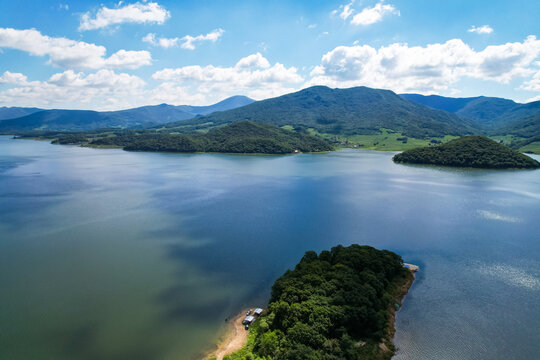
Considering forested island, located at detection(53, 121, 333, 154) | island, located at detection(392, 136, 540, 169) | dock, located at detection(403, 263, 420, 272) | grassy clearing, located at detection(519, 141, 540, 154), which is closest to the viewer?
dock, located at detection(403, 263, 420, 272)

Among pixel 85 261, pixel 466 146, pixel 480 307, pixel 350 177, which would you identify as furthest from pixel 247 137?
pixel 480 307

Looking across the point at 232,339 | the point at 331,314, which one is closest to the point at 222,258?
the point at 232,339

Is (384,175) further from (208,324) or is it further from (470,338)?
(208,324)

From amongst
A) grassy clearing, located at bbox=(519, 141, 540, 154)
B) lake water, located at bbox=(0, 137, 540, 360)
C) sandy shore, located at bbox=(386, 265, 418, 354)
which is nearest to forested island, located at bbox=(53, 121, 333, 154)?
lake water, located at bbox=(0, 137, 540, 360)

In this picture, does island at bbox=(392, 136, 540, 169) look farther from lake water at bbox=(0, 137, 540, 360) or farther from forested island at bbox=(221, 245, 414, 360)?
forested island at bbox=(221, 245, 414, 360)

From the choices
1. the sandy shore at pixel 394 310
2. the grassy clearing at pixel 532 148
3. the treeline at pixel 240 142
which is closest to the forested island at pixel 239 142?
the treeline at pixel 240 142

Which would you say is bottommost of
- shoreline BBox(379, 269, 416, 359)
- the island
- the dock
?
shoreline BBox(379, 269, 416, 359)
